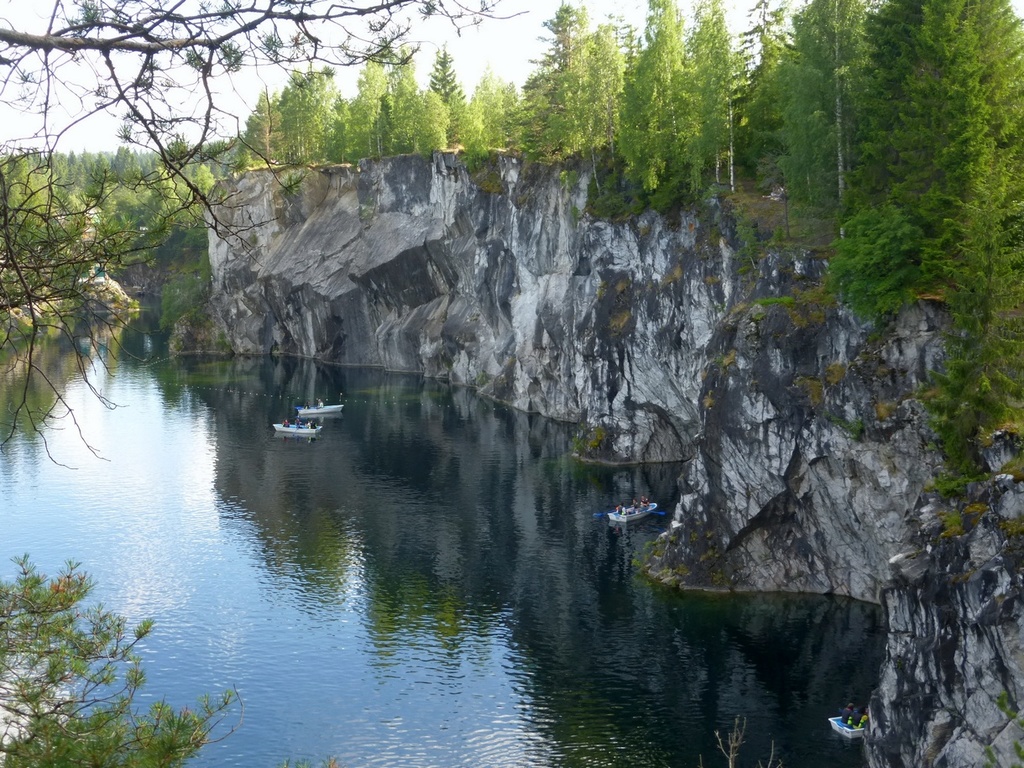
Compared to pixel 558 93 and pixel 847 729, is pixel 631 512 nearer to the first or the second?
pixel 847 729

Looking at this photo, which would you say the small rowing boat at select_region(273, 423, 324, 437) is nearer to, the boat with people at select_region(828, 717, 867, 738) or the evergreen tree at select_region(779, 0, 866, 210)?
the evergreen tree at select_region(779, 0, 866, 210)

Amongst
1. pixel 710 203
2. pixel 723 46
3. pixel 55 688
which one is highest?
pixel 723 46

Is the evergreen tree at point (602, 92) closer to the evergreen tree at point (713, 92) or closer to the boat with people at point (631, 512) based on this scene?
Answer: the evergreen tree at point (713, 92)

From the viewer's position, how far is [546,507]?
179 ft

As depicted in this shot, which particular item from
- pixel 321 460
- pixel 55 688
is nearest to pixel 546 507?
pixel 321 460

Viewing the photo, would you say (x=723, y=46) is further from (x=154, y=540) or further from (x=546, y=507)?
(x=154, y=540)

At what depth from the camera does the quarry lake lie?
30938 mm

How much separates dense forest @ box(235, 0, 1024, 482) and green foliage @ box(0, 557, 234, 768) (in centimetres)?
538

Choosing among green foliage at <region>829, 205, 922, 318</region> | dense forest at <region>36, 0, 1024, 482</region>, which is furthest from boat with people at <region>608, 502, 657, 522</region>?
green foliage at <region>829, 205, 922, 318</region>

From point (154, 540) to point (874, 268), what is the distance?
117ft

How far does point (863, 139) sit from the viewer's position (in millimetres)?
40438

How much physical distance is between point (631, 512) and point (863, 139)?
21.8 m

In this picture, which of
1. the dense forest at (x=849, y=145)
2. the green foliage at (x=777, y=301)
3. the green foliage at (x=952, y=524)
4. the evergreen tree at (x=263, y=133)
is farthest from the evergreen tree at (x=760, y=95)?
the evergreen tree at (x=263, y=133)

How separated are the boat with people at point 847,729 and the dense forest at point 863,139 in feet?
27.8
